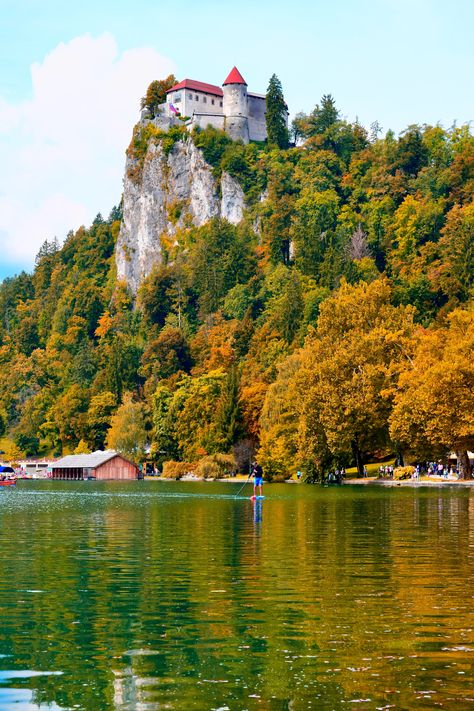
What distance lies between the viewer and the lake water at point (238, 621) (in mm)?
13641

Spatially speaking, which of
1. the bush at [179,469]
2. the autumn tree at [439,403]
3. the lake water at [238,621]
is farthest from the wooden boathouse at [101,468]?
the lake water at [238,621]

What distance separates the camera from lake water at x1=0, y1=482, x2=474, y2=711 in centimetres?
1364

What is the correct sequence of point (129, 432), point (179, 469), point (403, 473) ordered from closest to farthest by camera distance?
1. point (403, 473)
2. point (179, 469)
3. point (129, 432)

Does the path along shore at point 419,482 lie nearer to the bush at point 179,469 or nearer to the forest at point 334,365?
the forest at point 334,365

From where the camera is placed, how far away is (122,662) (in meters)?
15.3

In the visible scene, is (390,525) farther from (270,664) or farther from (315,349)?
(315,349)

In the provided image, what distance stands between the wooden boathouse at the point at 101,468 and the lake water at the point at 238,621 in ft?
377

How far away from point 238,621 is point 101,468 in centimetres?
13483

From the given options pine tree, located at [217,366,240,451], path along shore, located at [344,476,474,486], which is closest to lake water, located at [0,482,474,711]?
path along shore, located at [344,476,474,486]

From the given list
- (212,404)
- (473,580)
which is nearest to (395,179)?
(212,404)

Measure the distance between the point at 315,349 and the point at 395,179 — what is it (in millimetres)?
103219

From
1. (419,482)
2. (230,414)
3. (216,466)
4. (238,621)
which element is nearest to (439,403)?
(419,482)

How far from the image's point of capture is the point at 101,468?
151 m

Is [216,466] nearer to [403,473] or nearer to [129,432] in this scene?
[129,432]
